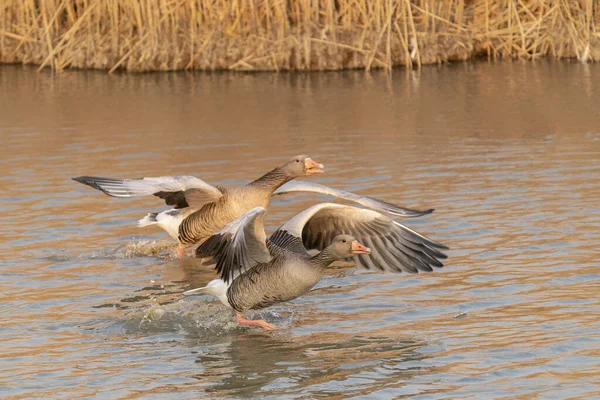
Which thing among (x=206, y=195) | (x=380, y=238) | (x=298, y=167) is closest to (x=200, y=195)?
(x=206, y=195)

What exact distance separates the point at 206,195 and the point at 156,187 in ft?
3.87

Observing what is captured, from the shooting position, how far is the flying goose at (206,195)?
8.55 metres

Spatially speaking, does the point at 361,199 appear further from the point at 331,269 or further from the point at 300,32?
the point at 300,32

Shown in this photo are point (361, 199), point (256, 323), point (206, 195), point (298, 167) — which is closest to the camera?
point (256, 323)

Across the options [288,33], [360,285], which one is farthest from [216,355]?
[288,33]

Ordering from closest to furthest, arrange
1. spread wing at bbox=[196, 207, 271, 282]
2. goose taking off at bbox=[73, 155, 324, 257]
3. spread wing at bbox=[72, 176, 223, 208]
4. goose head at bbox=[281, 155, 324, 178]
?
spread wing at bbox=[196, 207, 271, 282]
spread wing at bbox=[72, 176, 223, 208]
goose taking off at bbox=[73, 155, 324, 257]
goose head at bbox=[281, 155, 324, 178]

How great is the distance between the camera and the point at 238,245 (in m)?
7.69

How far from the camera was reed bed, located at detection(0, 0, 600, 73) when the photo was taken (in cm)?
2052

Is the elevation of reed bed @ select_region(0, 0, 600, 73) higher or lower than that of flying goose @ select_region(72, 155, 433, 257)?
higher

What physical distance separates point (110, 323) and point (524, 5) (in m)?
14.6

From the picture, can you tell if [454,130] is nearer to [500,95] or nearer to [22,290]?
[500,95]

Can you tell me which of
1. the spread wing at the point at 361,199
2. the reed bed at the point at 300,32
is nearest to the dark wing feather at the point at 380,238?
the spread wing at the point at 361,199

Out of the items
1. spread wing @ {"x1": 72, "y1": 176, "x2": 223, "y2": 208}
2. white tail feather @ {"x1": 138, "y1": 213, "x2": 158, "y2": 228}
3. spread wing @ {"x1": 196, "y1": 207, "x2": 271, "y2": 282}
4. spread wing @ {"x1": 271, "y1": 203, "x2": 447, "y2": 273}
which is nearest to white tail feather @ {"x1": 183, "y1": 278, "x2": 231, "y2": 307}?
spread wing @ {"x1": 196, "y1": 207, "x2": 271, "y2": 282}

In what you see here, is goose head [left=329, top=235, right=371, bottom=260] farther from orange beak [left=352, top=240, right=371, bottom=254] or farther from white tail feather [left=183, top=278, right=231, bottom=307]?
white tail feather [left=183, top=278, right=231, bottom=307]
